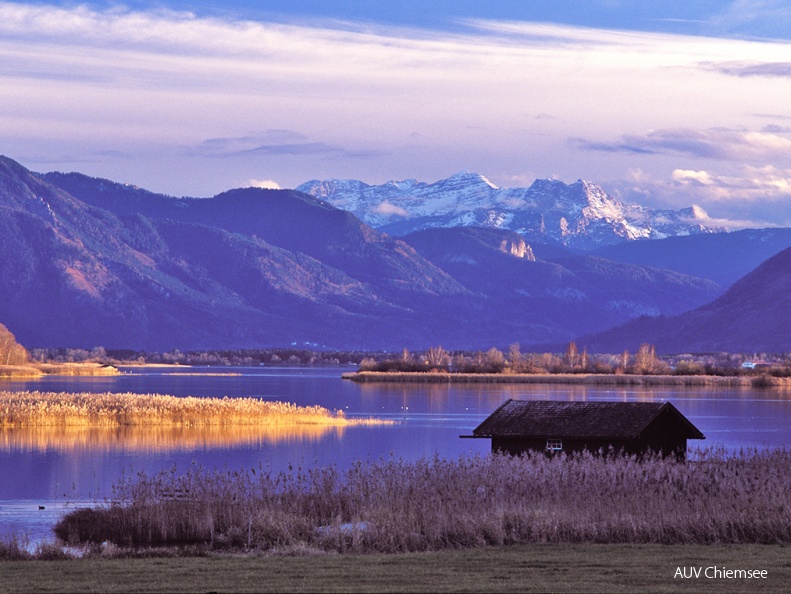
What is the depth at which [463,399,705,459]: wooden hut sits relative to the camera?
116 feet

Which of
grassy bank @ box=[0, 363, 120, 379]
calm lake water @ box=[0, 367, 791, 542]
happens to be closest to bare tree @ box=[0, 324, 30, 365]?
grassy bank @ box=[0, 363, 120, 379]

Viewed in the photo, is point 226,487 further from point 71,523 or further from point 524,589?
point 524,589

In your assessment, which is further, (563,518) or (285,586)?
(563,518)

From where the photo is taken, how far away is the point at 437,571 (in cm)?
2002

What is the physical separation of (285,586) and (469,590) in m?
2.50

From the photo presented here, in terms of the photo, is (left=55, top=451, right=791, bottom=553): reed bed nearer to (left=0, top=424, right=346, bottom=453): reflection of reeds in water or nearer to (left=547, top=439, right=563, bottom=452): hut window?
(left=547, top=439, right=563, bottom=452): hut window

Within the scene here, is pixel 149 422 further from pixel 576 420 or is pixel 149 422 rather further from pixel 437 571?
pixel 437 571

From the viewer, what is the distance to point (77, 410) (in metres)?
62.0

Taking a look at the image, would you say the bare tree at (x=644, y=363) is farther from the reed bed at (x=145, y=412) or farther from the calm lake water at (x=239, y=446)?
the reed bed at (x=145, y=412)

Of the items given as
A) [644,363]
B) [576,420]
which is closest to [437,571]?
[576,420]

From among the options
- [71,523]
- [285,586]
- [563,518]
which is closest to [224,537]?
[71,523]

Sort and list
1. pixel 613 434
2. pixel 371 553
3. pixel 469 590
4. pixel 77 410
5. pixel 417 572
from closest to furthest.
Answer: pixel 469 590 < pixel 417 572 < pixel 371 553 < pixel 613 434 < pixel 77 410

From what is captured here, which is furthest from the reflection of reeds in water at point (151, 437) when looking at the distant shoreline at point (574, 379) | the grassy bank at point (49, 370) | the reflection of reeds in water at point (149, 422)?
the grassy bank at point (49, 370)

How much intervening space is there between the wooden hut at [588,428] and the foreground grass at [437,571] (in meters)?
12.4
